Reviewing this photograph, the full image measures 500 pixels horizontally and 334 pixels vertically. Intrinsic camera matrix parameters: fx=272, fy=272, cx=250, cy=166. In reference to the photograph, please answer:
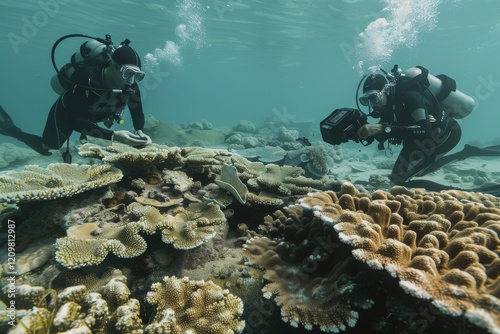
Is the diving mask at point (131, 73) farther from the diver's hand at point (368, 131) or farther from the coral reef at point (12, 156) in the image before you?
the coral reef at point (12, 156)

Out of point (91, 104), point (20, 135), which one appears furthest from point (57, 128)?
point (20, 135)

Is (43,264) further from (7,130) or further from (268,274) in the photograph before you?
(7,130)

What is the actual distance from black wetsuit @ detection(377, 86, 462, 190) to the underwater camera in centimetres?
114

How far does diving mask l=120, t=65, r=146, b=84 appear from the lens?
17.7 ft

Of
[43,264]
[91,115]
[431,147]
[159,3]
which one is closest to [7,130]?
[91,115]

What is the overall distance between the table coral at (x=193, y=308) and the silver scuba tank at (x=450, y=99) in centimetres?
659

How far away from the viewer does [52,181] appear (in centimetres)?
366

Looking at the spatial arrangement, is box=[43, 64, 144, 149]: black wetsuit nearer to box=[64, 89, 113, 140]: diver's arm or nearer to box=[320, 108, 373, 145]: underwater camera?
box=[64, 89, 113, 140]: diver's arm

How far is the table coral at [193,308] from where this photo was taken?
2197mm

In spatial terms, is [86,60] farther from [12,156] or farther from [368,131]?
[12,156]

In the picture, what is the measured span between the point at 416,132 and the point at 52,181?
6.49 m

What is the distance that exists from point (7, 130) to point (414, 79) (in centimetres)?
1134

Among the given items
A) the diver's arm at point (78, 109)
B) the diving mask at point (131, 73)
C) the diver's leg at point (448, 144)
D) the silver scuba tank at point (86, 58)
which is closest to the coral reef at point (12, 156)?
the silver scuba tank at point (86, 58)

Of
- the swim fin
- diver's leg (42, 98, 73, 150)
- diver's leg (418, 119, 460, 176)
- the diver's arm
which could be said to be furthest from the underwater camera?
the swim fin
